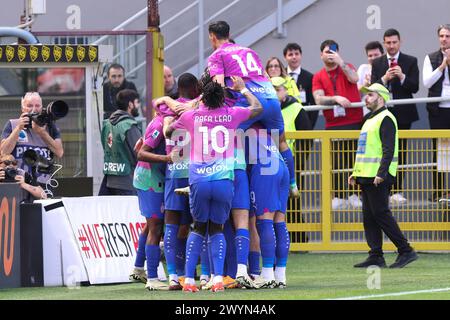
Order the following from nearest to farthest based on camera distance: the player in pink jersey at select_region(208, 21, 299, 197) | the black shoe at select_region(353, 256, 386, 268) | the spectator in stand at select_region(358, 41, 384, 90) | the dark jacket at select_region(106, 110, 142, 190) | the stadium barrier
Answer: the player in pink jersey at select_region(208, 21, 299, 197) → the dark jacket at select_region(106, 110, 142, 190) → the black shoe at select_region(353, 256, 386, 268) → the stadium barrier → the spectator in stand at select_region(358, 41, 384, 90)

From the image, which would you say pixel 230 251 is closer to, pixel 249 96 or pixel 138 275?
pixel 138 275

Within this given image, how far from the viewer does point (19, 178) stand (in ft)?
49.5

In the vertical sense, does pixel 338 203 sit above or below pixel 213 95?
below

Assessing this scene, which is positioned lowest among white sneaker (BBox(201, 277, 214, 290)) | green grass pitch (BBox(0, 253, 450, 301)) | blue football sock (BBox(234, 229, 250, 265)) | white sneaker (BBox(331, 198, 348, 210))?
green grass pitch (BBox(0, 253, 450, 301))

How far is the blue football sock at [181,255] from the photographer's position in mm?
14008

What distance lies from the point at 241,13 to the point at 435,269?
7.57 m

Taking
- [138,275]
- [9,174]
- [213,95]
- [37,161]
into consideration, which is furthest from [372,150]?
[9,174]

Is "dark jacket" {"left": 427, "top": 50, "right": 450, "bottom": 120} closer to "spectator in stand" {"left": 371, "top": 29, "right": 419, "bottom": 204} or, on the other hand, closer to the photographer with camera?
"spectator in stand" {"left": 371, "top": 29, "right": 419, "bottom": 204}

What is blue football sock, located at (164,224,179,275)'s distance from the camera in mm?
13742

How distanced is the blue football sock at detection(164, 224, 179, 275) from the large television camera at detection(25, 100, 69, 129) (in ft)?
7.47

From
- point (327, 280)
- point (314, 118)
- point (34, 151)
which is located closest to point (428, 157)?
point (314, 118)

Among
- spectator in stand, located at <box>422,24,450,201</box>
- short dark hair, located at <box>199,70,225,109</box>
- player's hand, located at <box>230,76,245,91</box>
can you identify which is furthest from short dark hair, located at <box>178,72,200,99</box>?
spectator in stand, located at <box>422,24,450,201</box>

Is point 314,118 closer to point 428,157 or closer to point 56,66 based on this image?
point 428,157

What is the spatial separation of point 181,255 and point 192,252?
2.94 ft
